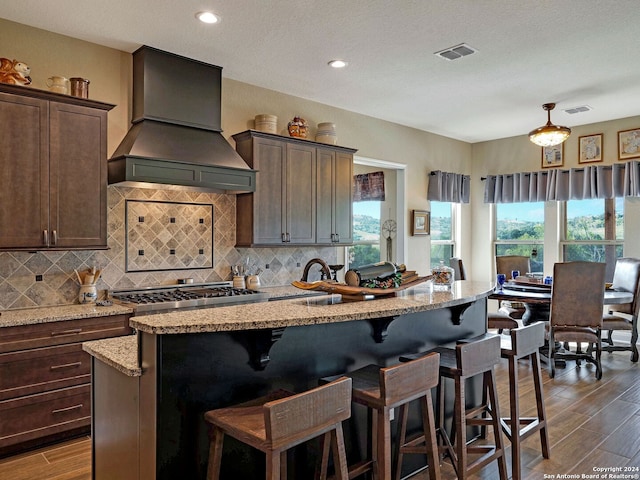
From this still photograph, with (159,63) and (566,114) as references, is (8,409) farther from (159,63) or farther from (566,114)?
(566,114)

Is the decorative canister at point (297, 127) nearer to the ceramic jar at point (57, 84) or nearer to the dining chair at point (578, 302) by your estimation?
the ceramic jar at point (57, 84)

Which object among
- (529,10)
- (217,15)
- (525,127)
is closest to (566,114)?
(525,127)

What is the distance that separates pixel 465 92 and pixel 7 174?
4.13 meters

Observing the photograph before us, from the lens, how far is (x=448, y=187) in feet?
22.9

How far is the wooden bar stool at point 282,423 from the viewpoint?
1512 millimetres

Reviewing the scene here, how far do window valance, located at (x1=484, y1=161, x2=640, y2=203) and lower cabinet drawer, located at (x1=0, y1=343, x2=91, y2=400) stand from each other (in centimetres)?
593

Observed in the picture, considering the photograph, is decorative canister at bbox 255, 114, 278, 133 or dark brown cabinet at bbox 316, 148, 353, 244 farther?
dark brown cabinet at bbox 316, 148, 353, 244

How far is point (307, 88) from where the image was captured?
15.7 ft

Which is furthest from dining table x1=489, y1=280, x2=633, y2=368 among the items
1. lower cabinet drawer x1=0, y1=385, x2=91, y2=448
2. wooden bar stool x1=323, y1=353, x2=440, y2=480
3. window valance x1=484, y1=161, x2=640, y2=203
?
lower cabinet drawer x1=0, y1=385, x2=91, y2=448

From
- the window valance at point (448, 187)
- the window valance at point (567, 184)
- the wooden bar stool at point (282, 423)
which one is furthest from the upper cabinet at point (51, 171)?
the window valance at point (567, 184)

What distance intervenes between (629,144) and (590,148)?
450 mm

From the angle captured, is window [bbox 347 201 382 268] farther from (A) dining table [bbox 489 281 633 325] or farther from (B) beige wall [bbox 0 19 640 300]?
(A) dining table [bbox 489 281 633 325]

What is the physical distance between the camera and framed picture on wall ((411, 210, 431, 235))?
6562 millimetres

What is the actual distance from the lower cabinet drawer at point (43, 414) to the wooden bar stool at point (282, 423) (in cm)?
184
